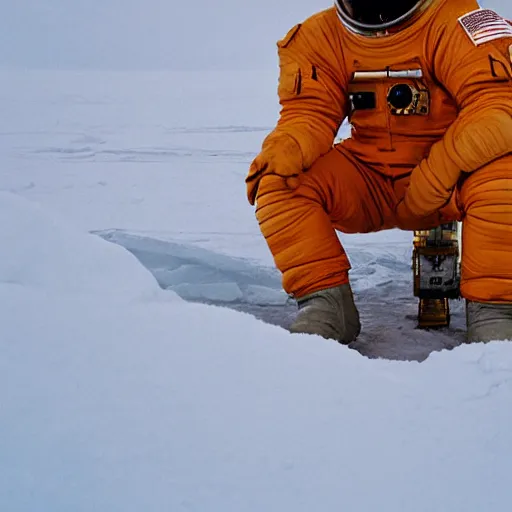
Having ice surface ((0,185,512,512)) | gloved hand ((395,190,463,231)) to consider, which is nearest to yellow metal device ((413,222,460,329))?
gloved hand ((395,190,463,231))

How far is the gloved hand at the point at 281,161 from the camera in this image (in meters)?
1.32

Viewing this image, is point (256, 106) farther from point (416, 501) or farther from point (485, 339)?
point (416, 501)

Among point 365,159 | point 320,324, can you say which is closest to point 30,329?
point 320,324

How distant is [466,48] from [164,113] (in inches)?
93.0

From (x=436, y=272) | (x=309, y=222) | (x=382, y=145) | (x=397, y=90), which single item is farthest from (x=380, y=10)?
(x=436, y=272)

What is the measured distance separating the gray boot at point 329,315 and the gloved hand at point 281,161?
0.19 meters

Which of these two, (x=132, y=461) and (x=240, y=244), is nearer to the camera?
(x=132, y=461)

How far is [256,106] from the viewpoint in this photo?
12.7ft

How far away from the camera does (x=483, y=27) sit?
1.30m

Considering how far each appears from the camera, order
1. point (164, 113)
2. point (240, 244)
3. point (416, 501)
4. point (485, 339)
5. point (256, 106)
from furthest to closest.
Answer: point (256, 106), point (164, 113), point (240, 244), point (485, 339), point (416, 501)

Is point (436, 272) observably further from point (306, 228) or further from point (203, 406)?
point (203, 406)

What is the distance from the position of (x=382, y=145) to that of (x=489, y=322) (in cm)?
40

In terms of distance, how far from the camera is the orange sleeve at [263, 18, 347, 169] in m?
1.39

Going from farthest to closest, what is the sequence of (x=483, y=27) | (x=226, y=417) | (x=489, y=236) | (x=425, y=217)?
(x=425, y=217)
(x=483, y=27)
(x=489, y=236)
(x=226, y=417)
